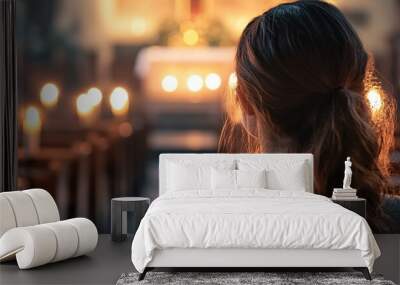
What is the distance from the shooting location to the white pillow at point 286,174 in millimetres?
6969

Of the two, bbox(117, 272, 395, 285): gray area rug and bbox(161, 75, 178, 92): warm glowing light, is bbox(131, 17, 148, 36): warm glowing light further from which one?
bbox(117, 272, 395, 285): gray area rug

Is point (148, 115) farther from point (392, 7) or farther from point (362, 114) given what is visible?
point (392, 7)

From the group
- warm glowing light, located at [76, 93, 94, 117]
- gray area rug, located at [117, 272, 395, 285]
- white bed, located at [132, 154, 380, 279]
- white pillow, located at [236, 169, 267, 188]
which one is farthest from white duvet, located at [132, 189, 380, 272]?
warm glowing light, located at [76, 93, 94, 117]

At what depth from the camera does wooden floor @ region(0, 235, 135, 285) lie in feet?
17.7

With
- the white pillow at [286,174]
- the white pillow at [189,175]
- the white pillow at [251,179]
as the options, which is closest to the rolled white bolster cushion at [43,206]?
the white pillow at [189,175]

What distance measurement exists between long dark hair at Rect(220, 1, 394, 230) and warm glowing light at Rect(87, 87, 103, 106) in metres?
1.36

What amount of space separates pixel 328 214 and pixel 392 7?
3.26 m

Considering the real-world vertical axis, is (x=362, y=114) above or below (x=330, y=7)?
below

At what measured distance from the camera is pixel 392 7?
775cm

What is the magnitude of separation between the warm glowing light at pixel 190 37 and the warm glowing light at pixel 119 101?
0.81 m

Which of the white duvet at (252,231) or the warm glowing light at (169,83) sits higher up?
the warm glowing light at (169,83)

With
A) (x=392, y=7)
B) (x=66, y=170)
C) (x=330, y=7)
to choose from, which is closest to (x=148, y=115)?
(x=66, y=170)

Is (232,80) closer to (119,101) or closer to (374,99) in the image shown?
(119,101)

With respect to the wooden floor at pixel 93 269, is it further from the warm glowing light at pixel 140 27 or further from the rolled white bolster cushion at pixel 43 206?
the warm glowing light at pixel 140 27
